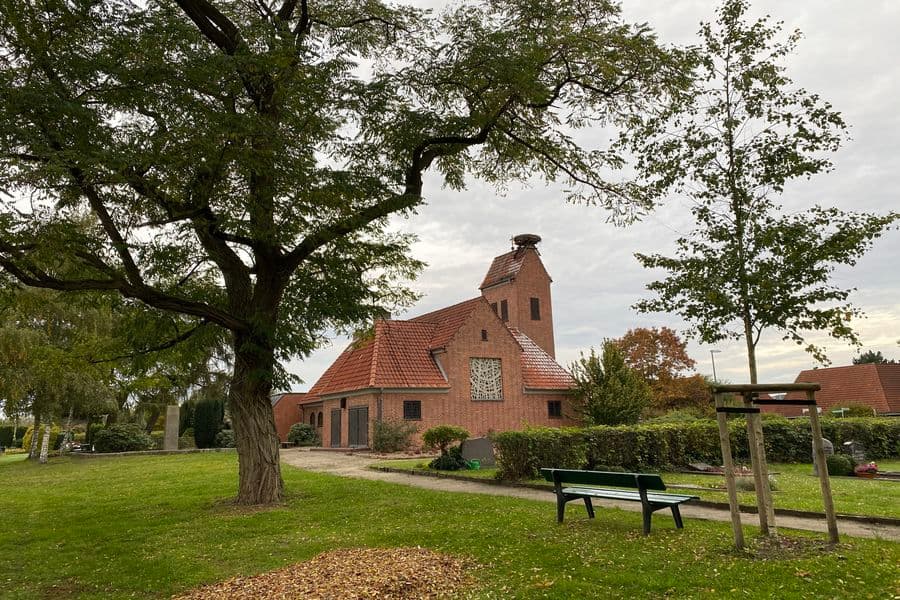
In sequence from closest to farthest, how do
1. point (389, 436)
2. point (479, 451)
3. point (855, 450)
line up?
point (479, 451) < point (855, 450) < point (389, 436)

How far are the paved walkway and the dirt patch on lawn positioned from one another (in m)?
5.10

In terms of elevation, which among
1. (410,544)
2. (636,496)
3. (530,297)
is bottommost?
(410,544)

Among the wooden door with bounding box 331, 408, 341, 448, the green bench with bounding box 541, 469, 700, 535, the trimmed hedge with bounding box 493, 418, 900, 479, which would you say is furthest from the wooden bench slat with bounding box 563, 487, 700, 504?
the wooden door with bounding box 331, 408, 341, 448

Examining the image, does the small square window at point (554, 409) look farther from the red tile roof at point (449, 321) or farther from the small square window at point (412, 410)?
the small square window at point (412, 410)

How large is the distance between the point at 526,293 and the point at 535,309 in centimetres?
136

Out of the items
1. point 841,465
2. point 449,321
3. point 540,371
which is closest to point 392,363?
point 449,321

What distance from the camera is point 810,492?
12.2 meters

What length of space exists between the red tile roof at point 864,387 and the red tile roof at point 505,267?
73.2 feet

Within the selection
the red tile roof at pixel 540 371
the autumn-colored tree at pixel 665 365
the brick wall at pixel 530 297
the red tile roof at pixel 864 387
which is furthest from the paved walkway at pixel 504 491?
the red tile roof at pixel 864 387

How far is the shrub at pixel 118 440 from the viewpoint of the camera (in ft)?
106

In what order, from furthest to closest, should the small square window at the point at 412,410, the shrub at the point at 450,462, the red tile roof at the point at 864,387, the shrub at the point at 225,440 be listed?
1. the red tile roof at the point at 864,387
2. the shrub at the point at 225,440
3. the small square window at the point at 412,410
4. the shrub at the point at 450,462

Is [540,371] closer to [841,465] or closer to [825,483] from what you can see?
[841,465]

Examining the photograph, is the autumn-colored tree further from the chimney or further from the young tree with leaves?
the young tree with leaves

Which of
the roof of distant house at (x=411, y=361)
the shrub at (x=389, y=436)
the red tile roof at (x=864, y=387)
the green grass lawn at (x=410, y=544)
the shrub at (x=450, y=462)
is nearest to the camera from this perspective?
the green grass lawn at (x=410, y=544)
